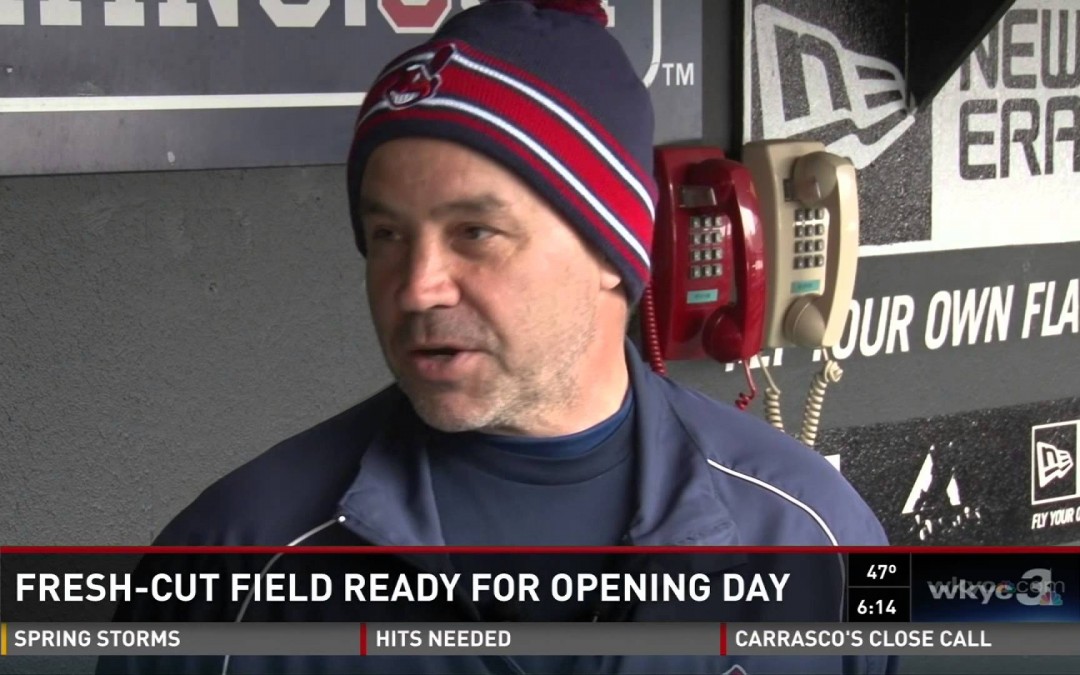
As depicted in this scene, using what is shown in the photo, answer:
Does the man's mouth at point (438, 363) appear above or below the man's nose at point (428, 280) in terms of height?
below

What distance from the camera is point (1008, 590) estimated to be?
1.58m

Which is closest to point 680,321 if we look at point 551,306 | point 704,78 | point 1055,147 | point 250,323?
point 704,78

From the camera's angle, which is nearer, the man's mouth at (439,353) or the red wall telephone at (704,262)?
the man's mouth at (439,353)

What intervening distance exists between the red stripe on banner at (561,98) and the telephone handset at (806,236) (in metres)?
0.97

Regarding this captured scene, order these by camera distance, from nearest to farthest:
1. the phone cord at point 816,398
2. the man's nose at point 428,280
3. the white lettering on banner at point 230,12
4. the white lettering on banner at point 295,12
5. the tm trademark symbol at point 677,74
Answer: the man's nose at point 428,280, the white lettering on banner at point 230,12, the white lettering on banner at point 295,12, the tm trademark symbol at point 677,74, the phone cord at point 816,398

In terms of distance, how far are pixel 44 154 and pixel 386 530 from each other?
0.82m

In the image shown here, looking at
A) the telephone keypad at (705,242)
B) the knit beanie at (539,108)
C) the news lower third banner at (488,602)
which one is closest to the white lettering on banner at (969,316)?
the telephone keypad at (705,242)

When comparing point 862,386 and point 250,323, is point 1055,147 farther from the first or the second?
point 250,323

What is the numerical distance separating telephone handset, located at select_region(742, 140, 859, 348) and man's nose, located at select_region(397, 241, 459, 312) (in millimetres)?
1099

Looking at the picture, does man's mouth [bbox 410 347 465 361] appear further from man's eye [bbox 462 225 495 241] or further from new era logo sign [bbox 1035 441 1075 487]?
new era logo sign [bbox 1035 441 1075 487]

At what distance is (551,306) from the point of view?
1231mm

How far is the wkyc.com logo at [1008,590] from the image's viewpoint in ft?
5.13

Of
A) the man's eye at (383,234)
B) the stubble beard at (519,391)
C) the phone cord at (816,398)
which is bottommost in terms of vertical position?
the phone cord at (816,398)

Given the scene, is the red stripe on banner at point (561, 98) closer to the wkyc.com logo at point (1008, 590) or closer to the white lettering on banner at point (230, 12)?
the wkyc.com logo at point (1008, 590)
